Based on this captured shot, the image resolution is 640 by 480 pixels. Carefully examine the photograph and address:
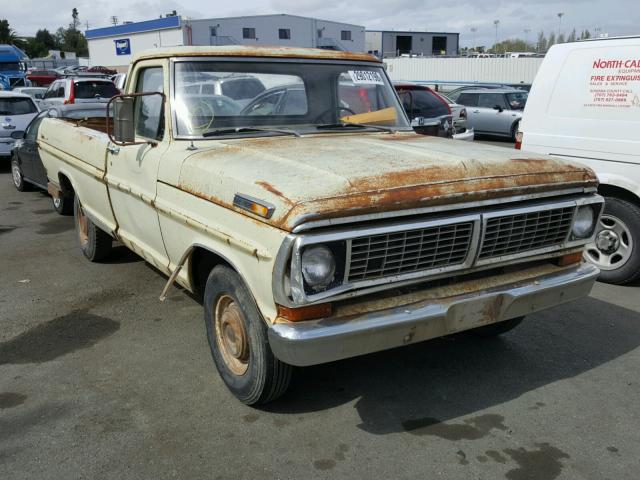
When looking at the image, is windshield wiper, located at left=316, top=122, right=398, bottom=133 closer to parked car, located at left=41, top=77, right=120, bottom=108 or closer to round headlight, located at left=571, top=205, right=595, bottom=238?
round headlight, located at left=571, top=205, right=595, bottom=238

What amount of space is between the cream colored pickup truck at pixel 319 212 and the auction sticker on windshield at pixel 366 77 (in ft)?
0.04

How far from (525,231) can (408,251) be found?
32.5 inches

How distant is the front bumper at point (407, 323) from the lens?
9.23 ft

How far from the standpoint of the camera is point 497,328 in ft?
14.4

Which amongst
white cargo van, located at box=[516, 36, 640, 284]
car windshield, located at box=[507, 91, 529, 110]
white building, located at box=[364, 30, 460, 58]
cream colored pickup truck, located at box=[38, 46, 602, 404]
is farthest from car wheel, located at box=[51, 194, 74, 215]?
white building, located at box=[364, 30, 460, 58]

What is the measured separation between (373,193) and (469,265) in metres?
0.77

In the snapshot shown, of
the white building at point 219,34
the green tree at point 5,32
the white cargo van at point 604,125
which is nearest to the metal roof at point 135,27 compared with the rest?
the white building at point 219,34

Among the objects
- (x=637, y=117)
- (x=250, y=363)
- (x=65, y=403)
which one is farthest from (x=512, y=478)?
(x=637, y=117)

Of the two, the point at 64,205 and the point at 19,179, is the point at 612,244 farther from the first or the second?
the point at 19,179

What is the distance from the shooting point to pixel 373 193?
285 cm

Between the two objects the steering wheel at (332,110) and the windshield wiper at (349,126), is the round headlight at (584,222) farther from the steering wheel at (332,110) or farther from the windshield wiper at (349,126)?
the steering wheel at (332,110)

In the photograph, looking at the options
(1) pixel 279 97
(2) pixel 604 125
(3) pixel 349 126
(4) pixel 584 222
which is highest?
(1) pixel 279 97

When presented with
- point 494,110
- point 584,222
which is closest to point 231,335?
point 584,222

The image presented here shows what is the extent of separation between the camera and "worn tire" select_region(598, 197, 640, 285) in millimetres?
5461
